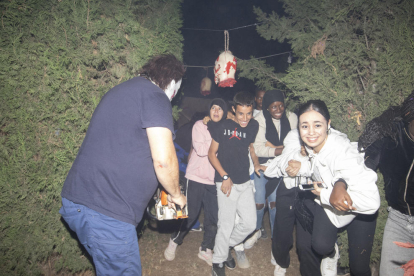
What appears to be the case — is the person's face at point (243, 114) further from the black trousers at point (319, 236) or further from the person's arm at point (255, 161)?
the black trousers at point (319, 236)

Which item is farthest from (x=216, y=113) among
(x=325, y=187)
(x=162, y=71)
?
(x=325, y=187)

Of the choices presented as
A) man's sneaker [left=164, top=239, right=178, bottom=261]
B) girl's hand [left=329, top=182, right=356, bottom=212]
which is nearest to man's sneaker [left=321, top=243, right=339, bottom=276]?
girl's hand [left=329, top=182, right=356, bottom=212]

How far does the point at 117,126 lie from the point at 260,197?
293 cm

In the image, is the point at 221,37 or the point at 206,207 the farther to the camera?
the point at 221,37

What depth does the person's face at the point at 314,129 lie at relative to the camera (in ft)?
8.11

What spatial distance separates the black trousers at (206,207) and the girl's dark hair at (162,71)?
193 cm

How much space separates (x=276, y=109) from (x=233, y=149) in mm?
1276

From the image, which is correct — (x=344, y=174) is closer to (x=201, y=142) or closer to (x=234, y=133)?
(x=234, y=133)

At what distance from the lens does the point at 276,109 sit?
163 inches

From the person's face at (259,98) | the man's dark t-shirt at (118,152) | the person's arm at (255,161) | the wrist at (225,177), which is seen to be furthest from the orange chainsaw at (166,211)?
the person's face at (259,98)

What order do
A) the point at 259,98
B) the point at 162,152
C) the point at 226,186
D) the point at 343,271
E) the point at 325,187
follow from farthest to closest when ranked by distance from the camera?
the point at 259,98 < the point at 343,271 < the point at 226,186 < the point at 325,187 < the point at 162,152

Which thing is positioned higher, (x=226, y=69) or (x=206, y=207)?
(x=226, y=69)

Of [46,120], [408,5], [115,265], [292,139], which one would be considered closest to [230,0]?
[408,5]

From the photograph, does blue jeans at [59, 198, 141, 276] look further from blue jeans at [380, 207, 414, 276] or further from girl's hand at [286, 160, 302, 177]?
blue jeans at [380, 207, 414, 276]
